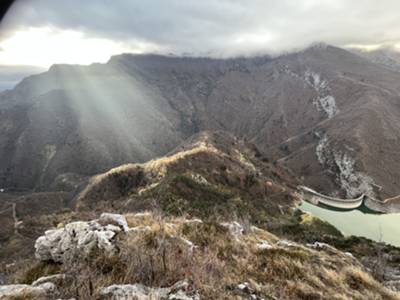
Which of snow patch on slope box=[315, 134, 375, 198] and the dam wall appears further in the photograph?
snow patch on slope box=[315, 134, 375, 198]

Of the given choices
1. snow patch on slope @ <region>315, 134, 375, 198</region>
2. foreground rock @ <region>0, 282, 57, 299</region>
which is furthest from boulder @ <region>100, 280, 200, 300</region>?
snow patch on slope @ <region>315, 134, 375, 198</region>

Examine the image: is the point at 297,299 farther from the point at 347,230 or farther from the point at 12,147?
the point at 12,147

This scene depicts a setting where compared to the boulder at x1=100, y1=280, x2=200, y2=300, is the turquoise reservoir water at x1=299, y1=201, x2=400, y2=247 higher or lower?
lower

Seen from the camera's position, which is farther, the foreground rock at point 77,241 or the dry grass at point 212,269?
the foreground rock at point 77,241

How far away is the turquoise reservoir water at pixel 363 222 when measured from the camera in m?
64.1

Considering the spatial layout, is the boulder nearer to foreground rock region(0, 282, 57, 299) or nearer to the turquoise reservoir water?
foreground rock region(0, 282, 57, 299)

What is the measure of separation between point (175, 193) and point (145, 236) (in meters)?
48.5

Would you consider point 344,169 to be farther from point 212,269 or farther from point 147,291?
point 147,291

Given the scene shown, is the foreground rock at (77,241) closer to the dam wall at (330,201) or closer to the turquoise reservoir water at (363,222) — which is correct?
the turquoise reservoir water at (363,222)

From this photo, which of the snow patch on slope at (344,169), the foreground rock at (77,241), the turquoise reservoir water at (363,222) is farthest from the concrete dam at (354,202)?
the foreground rock at (77,241)

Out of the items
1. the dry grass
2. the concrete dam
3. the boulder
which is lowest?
the concrete dam

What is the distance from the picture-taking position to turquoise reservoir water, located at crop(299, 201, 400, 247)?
64125 mm

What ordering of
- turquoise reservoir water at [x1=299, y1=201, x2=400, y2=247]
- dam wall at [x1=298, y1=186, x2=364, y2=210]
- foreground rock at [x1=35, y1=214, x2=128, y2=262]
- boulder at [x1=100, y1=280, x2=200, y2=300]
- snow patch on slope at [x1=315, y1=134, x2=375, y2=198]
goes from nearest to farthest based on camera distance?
1. boulder at [x1=100, y1=280, x2=200, y2=300]
2. foreground rock at [x1=35, y1=214, x2=128, y2=262]
3. turquoise reservoir water at [x1=299, y1=201, x2=400, y2=247]
4. dam wall at [x1=298, y1=186, x2=364, y2=210]
5. snow patch on slope at [x1=315, y1=134, x2=375, y2=198]

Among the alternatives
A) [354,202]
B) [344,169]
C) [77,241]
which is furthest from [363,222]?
[77,241]
